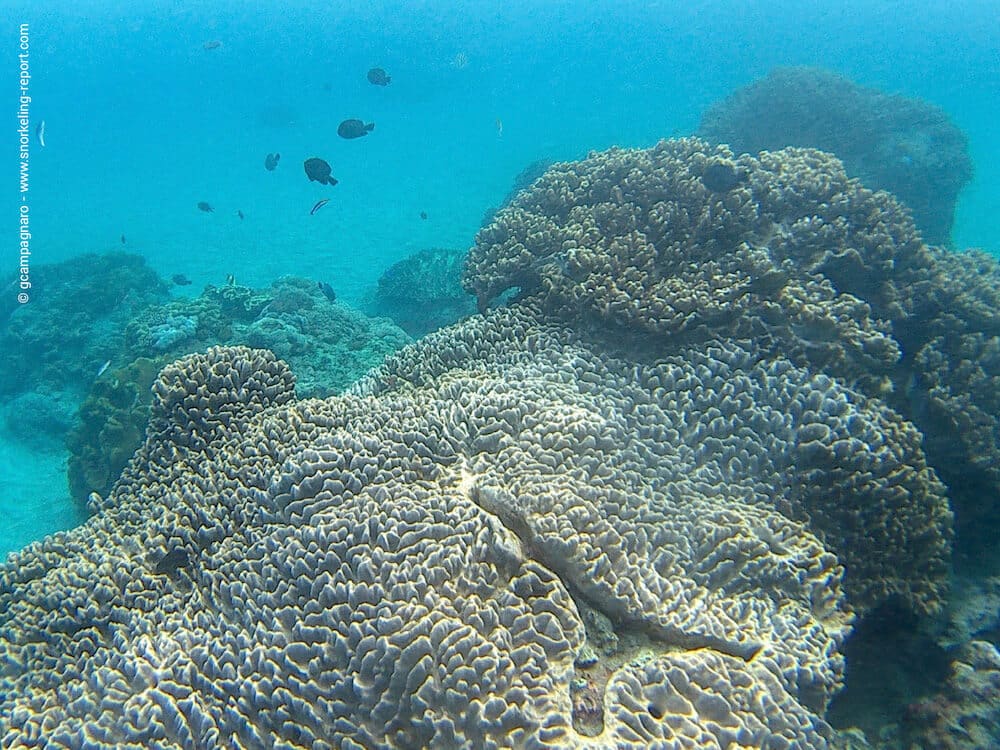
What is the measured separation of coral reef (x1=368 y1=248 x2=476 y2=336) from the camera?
1253 cm

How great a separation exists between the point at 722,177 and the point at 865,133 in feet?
39.9

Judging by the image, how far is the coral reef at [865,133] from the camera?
531 inches

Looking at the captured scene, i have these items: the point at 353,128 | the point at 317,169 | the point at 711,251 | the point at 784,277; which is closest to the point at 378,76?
the point at 353,128

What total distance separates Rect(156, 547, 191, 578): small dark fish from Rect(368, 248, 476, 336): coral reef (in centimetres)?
898

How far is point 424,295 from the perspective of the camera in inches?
519

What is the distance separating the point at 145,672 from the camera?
2.67 metres

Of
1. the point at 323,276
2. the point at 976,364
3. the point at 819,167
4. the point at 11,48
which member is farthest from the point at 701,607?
the point at 11,48

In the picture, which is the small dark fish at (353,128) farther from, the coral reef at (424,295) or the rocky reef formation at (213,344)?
the coral reef at (424,295)

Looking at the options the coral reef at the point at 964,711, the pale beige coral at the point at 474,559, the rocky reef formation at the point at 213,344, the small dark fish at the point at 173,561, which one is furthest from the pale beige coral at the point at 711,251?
the rocky reef formation at the point at 213,344

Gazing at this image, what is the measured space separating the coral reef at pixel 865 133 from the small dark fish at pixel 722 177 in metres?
9.62

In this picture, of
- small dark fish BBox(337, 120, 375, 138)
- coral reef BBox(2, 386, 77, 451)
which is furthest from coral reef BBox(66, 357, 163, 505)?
small dark fish BBox(337, 120, 375, 138)

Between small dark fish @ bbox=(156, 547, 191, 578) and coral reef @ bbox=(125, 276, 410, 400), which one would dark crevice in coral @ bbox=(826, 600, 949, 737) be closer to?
small dark fish @ bbox=(156, 547, 191, 578)

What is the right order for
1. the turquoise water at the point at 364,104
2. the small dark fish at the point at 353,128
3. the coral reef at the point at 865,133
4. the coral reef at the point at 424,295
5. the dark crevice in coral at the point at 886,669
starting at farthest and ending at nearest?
1. the turquoise water at the point at 364,104
2. the coral reef at the point at 865,133
3. the coral reef at the point at 424,295
4. the small dark fish at the point at 353,128
5. the dark crevice in coral at the point at 886,669

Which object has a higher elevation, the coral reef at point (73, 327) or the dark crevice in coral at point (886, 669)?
the dark crevice in coral at point (886, 669)
